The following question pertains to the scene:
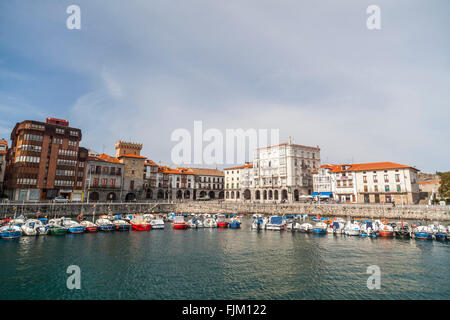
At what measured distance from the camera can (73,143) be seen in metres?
76.0

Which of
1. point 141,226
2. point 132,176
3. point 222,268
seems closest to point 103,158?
point 132,176

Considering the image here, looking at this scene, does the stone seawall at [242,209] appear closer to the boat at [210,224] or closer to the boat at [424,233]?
the boat at [424,233]

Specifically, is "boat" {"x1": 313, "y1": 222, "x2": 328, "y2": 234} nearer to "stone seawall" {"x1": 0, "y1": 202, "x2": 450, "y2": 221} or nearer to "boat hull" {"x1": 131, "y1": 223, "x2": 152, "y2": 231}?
"stone seawall" {"x1": 0, "y1": 202, "x2": 450, "y2": 221}

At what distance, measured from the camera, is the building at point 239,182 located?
10612 centimetres

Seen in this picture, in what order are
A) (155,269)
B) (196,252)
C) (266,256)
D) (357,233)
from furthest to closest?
(357,233) → (196,252) → (266,256) → (155,269)

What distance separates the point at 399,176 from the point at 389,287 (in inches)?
2571

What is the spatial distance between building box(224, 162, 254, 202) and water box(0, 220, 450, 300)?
6860 centimetres

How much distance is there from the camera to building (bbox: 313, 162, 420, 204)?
2810 inches

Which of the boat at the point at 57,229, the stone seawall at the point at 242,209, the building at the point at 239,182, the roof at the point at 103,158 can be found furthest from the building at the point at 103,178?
the building at the point at 239,182

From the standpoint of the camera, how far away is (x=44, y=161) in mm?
69812

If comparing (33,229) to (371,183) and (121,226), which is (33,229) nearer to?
(121,226)

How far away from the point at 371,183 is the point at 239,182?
52194mm
